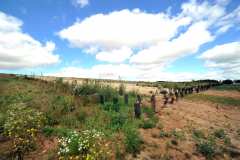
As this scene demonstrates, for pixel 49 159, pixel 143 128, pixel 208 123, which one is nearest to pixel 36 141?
pixel 49 159

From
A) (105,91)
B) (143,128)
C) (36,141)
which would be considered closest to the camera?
(36,141)

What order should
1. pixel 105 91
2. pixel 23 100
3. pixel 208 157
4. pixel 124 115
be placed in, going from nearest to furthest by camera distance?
pixel 208 157 < pixel 124 115 < pixel 23 100 < pixel 105 91

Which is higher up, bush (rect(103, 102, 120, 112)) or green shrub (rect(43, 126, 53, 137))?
bush (rect(103, 102, 120, 112))

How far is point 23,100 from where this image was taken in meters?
6.87

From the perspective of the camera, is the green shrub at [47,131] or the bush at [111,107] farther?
the bush at [111,107]

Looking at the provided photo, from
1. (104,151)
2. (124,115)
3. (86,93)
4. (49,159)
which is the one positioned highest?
(86,93)

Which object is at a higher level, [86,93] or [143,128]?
[86,93]

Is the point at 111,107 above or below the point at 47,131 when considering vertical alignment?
above

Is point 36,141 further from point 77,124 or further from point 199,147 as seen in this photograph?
point 199,147

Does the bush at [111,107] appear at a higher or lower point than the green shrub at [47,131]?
higher

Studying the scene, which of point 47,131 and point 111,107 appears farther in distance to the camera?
point 111,107

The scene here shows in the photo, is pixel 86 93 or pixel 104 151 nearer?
pixel 104 151

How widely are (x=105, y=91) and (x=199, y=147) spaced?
5.70 metres

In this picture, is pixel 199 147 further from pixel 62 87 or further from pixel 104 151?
pixel 62 87
